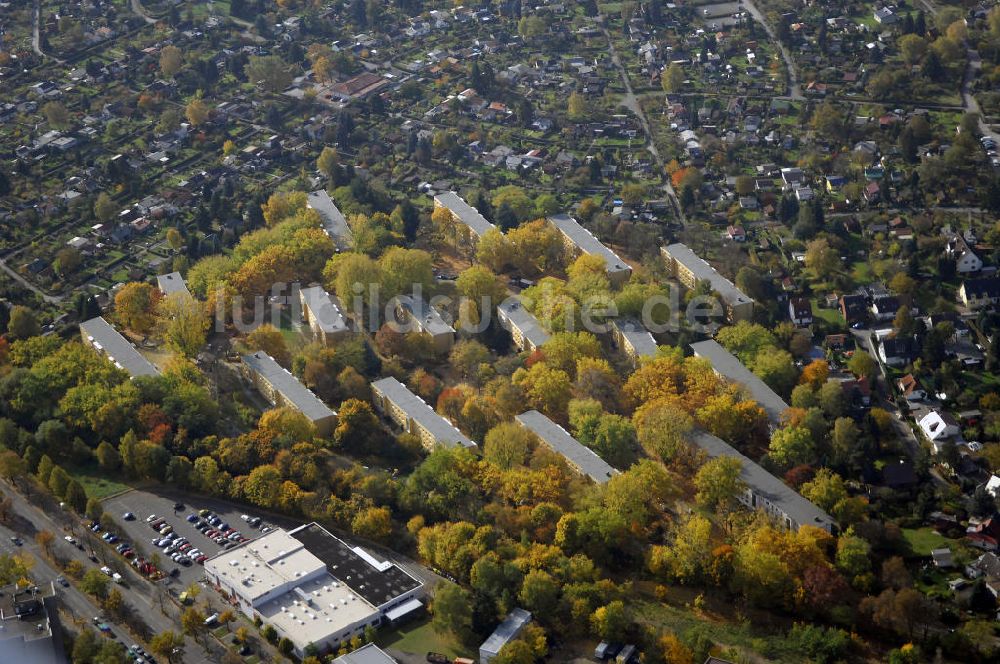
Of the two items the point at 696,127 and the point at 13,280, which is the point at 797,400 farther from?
the point at 13,280

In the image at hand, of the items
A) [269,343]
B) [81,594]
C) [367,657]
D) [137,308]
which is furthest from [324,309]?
[367,657]

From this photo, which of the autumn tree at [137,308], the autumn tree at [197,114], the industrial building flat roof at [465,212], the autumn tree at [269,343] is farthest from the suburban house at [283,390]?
the autumn tree at [197,114]

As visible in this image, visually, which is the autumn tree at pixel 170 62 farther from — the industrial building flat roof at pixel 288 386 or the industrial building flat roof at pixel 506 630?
the industrial building flat roof at pixel 506 630

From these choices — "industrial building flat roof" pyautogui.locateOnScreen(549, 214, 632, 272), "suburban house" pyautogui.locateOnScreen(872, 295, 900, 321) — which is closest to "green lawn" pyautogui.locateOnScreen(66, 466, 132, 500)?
"industrial building flat roof" pyautogui.locateOnScreen(549, 214, 632, 272)

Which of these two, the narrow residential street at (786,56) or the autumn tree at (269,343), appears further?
the narrow residential street at (786,56)

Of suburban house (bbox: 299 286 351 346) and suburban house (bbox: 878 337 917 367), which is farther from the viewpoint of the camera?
suburban house (bbox: 299 286 351 346)

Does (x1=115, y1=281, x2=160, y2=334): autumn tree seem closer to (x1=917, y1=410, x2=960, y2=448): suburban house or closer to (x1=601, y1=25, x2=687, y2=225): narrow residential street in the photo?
(x1=601, y1=25, x2=687, y2=225): narrow residential street
